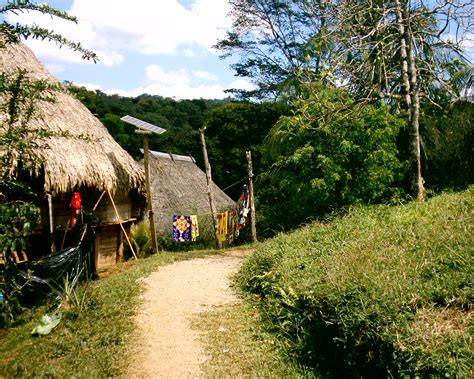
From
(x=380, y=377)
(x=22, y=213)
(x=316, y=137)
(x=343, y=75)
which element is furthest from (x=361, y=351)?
(x=316, y=137)

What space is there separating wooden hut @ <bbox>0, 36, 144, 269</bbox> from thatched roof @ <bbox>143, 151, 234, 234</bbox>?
2584 mm

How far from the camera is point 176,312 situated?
5.68 m

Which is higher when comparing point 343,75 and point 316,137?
point 343,75

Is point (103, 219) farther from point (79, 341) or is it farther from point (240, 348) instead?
point (240, 348)

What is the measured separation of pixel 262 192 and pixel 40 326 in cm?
1372

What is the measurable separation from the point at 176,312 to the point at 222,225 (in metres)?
6.35

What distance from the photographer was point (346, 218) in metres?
7.56

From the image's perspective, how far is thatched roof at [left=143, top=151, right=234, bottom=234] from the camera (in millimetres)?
13852

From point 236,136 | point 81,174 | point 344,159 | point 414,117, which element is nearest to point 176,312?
point 81,174

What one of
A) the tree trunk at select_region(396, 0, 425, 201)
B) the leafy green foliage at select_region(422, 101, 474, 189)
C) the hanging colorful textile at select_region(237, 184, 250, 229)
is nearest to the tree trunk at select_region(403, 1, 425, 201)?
the tree trunk at select_region(396, 0, 425, 201)

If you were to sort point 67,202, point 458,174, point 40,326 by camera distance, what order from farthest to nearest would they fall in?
point 458,174 → point 67,202 → point 40,326

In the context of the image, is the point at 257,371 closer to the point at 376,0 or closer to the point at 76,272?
the point at 76,272

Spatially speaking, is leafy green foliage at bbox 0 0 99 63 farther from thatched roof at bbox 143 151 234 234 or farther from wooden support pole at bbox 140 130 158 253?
thatched roof at bbox 143 151 234 234

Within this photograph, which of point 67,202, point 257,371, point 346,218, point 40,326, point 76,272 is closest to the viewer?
point 257,371
